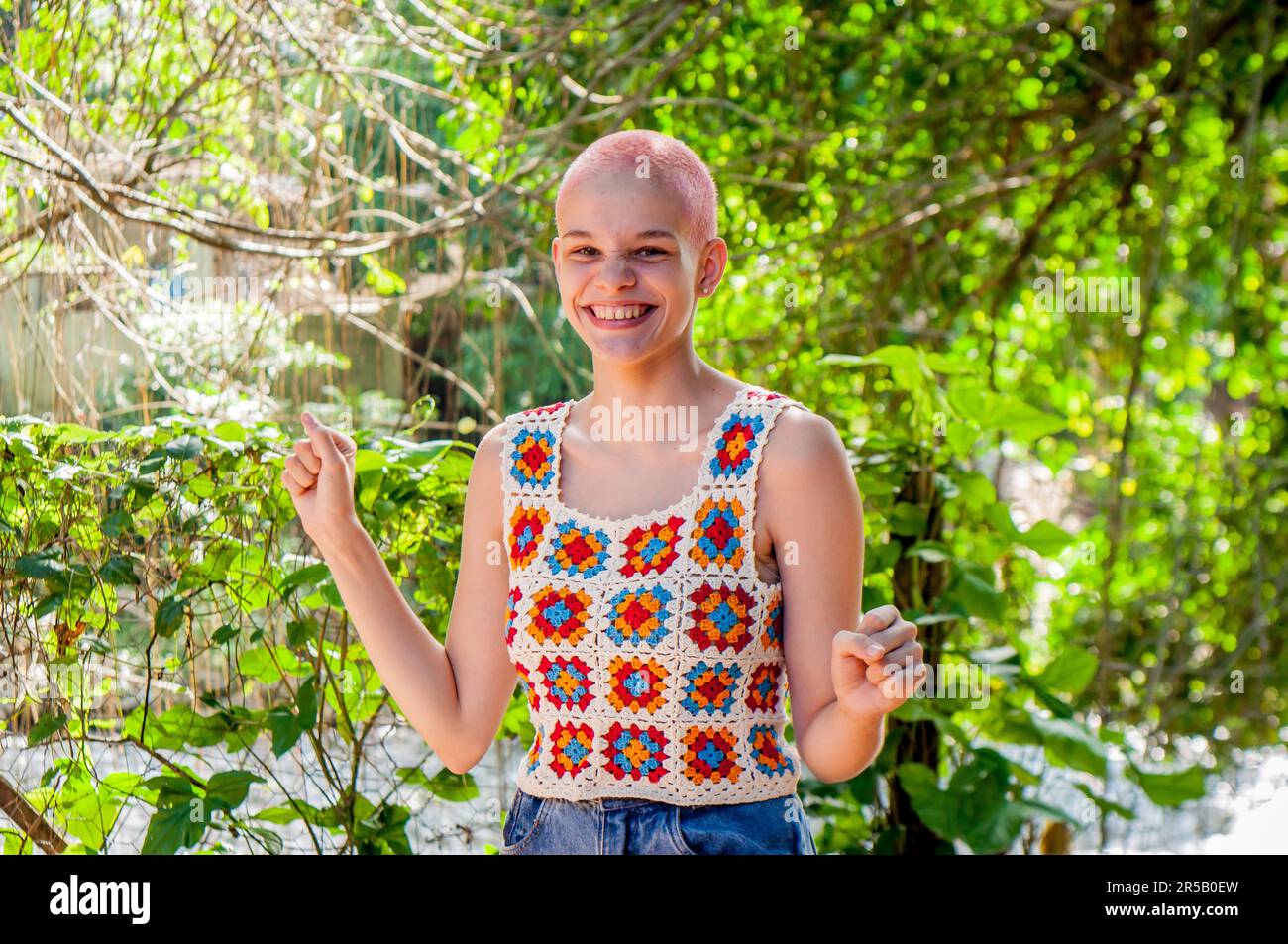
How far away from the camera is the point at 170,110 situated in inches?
94.0

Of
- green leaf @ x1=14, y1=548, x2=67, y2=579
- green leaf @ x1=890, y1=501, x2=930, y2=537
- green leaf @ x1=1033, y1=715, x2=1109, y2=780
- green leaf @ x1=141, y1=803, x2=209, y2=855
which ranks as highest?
green leaf @ x1=890, y1=501, x2=930, y2=537

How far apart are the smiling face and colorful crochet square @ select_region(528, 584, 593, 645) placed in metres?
0.22

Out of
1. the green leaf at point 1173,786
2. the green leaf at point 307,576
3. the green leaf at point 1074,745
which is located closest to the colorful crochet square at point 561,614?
the green leaf at point 307,576

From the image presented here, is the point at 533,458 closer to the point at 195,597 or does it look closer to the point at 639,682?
the point at 639,682

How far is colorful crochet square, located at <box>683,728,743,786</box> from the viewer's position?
1152 mm

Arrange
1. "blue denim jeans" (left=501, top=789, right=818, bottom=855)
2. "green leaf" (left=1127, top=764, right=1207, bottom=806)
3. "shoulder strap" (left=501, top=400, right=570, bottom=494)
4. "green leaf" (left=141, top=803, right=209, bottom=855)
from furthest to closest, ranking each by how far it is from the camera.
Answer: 1. "green leaf" (left=1127, top=764, right=1207, bottom=806)
2. "green leaf" (left=141, top=803, right=209, bottom=855)
3. "shoulder strap" (left=501, top=400, right=570, bottom=494)
4. "blue denim jeans" (left=501, top=789, right=818, bottom=855)

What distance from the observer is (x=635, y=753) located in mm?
1163

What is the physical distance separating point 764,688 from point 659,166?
489 millimetres

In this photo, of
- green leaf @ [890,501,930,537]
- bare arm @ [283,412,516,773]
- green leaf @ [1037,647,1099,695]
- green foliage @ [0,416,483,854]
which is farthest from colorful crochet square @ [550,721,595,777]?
green leaf @ [1037,647,1099,695]

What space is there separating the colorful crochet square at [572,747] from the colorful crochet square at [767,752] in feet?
0.48

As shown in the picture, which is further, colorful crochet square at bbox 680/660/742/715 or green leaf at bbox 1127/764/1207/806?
green leaf at bbox 1127/764/1207/806

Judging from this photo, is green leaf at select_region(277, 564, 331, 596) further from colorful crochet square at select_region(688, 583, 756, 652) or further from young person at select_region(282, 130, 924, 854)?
colorful crochet square at select_region(688, 583, 756, 652)

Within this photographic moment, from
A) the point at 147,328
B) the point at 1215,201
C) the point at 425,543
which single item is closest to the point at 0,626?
the point at 425,543

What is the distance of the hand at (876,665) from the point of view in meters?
1.02
